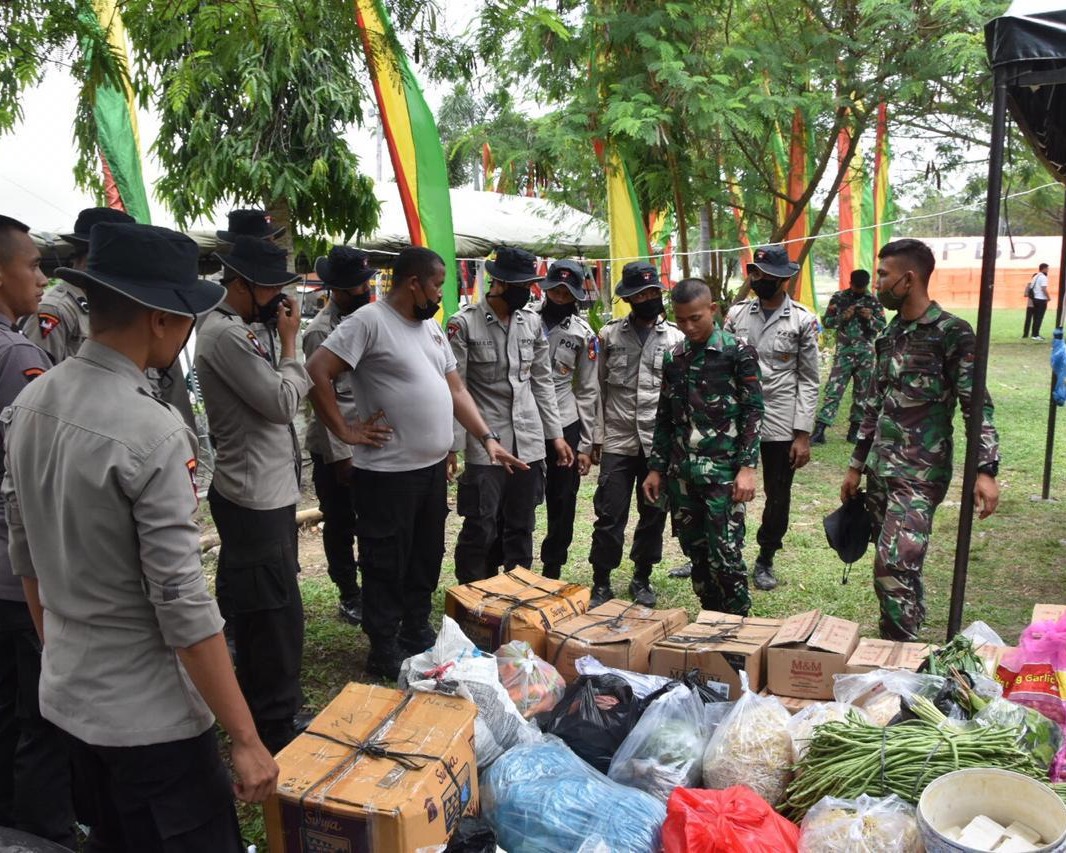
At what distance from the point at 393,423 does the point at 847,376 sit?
636 cm

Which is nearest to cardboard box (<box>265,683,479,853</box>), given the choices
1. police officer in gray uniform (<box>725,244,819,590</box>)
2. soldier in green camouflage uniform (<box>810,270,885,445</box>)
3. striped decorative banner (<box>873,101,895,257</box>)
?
police officer in gray uniform (<box>725,244,819,590</box>)

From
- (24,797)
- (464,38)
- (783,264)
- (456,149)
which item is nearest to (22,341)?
(24,797)

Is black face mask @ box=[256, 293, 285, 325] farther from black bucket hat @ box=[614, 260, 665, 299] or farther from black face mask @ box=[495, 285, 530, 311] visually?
black bucket hat @ box=[614, 260, 665, 299]

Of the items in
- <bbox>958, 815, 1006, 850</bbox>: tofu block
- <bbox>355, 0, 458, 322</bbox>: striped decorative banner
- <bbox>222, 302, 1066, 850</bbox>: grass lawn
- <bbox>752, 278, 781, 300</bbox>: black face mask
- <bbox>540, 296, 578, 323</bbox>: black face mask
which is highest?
<bbox>355, 0, 458, 322</bbox>: striped decorative banner

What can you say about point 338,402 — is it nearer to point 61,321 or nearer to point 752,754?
point 61,321

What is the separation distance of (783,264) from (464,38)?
7.78 ft

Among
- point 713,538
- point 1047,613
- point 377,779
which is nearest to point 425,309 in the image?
point 713,538

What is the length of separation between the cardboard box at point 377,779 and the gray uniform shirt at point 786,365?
310cm

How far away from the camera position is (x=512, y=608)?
3686 millimetres

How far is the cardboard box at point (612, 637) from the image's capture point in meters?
3.41

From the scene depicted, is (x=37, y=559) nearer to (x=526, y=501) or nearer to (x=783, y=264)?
(x=526, y=501)

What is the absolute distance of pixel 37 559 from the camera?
1.80m

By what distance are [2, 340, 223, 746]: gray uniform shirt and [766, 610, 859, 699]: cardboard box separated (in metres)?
2.19

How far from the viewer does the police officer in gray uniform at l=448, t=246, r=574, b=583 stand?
14.7ft
